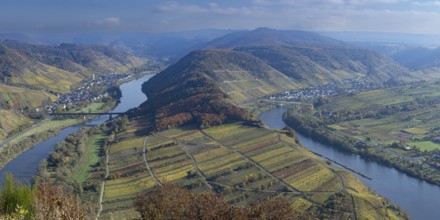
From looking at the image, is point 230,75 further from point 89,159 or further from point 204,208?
point 204,208

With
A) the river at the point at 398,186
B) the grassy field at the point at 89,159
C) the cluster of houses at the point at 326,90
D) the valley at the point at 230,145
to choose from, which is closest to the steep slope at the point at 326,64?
the cluster of houses at the point at 326,90

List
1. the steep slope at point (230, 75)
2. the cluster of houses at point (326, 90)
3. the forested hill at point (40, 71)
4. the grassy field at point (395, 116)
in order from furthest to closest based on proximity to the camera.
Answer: the cluster of houses at point (326, 90) → the steep slope at point (230, 75) → the forested hill at point (40, 71) → the grassy field at point (395, 116)

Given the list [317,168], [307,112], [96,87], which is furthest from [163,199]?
[96,87]

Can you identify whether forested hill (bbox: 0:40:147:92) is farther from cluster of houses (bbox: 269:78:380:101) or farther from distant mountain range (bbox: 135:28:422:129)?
cluster of houses (bbox: 269:78:380:101)

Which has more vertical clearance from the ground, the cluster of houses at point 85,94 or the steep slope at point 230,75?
the steep slope at point 230,75

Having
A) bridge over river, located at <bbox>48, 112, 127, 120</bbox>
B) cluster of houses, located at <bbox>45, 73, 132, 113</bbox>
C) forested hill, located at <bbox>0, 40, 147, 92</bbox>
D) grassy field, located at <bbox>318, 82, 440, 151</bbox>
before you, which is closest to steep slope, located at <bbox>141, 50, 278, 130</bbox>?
bridge over river, located at <bbox>48, 112, 127, 120</bbox>

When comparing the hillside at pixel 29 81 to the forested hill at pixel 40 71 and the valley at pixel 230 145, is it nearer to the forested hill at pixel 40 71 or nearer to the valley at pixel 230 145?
the forested hill at pixel 40 71

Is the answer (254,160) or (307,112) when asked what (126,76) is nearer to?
(307,112)
